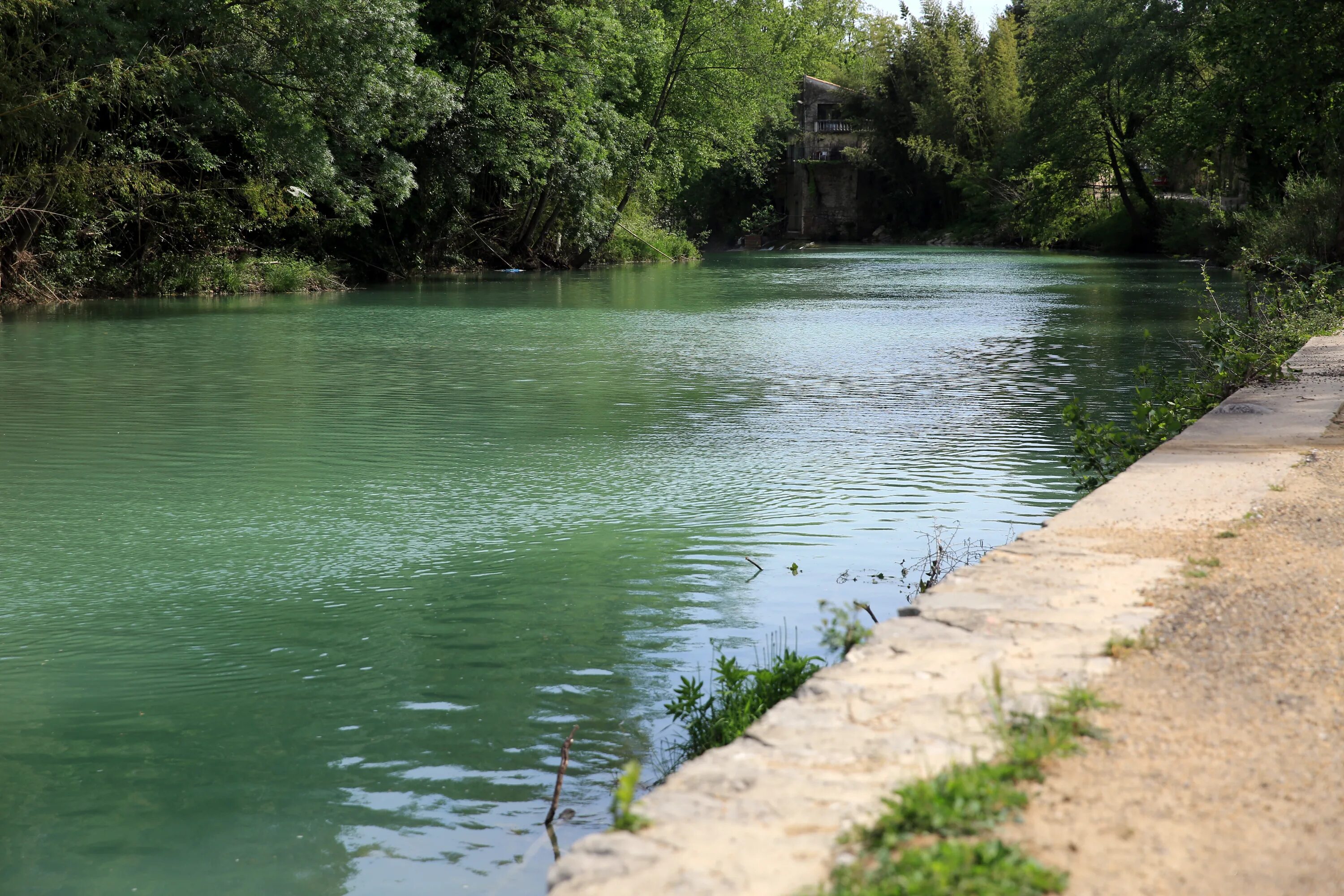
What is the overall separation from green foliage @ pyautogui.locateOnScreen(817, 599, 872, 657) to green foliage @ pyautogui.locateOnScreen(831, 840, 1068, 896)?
1341 millimetres

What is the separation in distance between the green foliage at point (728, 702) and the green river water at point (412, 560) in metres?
0.15

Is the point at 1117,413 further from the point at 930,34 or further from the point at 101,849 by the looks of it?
the point at 930,34

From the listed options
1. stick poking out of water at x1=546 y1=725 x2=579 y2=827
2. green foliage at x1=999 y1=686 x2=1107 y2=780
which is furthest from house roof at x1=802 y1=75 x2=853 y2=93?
green foliage at x1=999 y1=686 x2=1107 y2=780

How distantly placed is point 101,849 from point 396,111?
21319 mm

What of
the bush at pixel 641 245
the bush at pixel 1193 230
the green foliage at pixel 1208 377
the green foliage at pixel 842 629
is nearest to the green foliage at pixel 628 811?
the green foliage at pixel 842 629

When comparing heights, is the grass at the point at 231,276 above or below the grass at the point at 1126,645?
above

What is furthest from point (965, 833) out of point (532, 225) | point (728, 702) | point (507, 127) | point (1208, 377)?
point (532, 225)

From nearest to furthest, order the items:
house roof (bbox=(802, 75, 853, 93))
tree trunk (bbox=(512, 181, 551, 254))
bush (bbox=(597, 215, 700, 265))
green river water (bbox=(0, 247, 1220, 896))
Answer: green river water (bbox=(0, 247, 1220, 896))
tree trunk (bbox=(512, 181, 551, 254))
bush (bbox=(597, 215, 700, 265))
house roof (bbox=(802, 75, 853, 93))

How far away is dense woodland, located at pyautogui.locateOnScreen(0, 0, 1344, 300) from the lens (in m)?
19.9

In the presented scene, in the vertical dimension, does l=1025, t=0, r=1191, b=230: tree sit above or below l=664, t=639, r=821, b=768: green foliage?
above

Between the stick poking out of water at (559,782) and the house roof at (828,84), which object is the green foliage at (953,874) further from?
the house roof at (828,84)

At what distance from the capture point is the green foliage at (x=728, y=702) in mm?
3865

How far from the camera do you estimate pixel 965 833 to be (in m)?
2.29

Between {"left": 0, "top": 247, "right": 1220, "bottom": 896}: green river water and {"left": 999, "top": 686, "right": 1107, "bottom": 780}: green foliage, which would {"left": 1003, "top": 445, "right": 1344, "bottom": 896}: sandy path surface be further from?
{"left": 0, "top": 247, "right": 1220, "bottom": 896}: green river water
